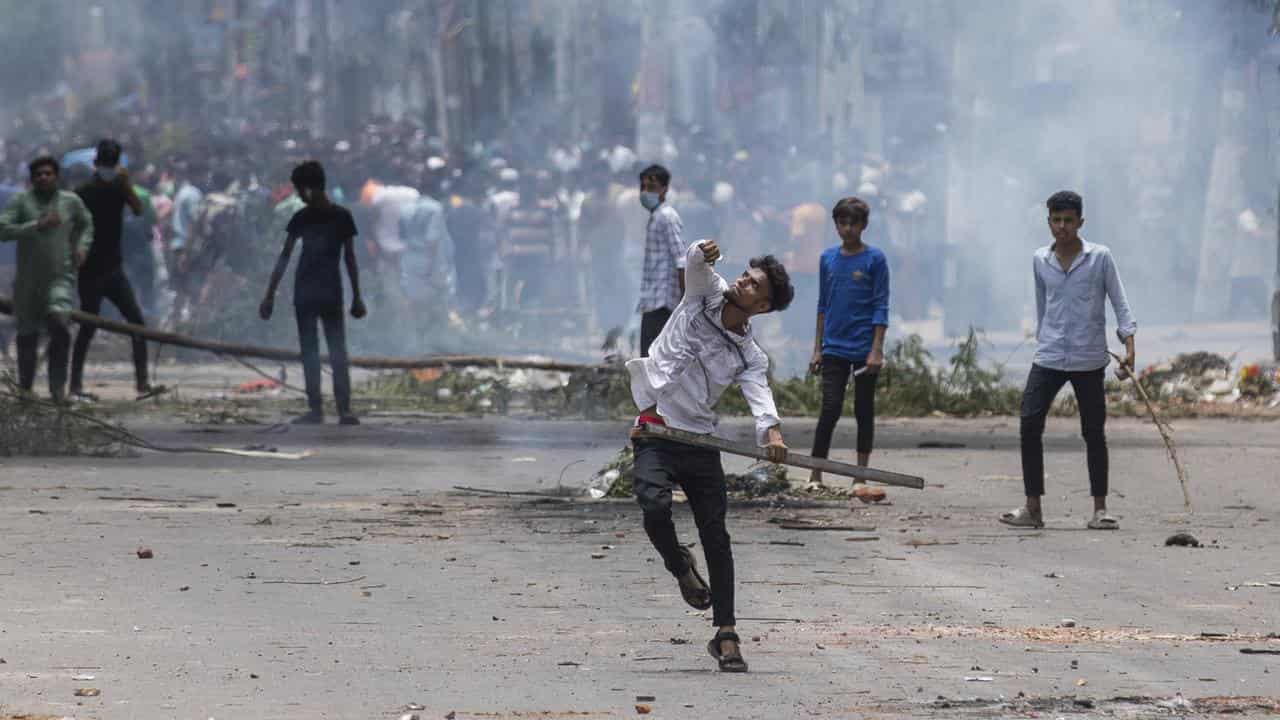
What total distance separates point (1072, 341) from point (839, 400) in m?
1.35

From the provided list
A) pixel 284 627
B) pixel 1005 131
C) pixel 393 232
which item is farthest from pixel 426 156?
pixel 284 627

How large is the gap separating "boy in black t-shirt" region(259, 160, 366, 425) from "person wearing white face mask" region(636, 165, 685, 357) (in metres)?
2.05

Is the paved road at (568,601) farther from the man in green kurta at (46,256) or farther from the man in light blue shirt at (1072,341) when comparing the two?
the man in green kurta at (46,256)

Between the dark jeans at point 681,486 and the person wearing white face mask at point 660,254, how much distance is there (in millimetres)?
5747

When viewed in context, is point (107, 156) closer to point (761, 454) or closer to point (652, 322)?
point (652, 322)

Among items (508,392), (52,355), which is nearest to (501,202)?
(508,392)

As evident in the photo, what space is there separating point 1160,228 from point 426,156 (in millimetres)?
9550

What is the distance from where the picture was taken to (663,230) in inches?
449

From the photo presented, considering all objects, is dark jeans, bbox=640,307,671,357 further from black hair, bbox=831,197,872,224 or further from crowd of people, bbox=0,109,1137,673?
black hair, bbox=831,197,872,224

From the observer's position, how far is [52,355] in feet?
41.2

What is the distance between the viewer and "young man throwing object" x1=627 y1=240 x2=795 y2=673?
551 cm

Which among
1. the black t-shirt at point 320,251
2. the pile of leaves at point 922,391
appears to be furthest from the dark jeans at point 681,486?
the pile of leaves at point 922,391

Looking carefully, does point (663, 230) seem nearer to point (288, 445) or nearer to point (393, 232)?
point (288, 445)

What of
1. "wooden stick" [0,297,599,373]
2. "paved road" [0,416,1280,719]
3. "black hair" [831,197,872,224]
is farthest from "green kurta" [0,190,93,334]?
"black hair" [831,197,872,224]
